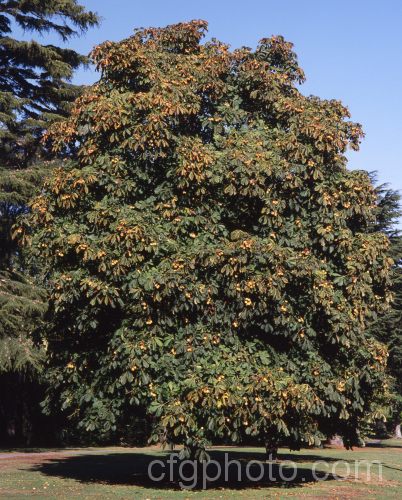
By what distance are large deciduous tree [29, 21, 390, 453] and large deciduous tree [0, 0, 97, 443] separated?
8.70 m

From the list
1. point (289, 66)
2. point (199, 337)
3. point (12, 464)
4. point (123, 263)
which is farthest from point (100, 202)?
point (12, 464)

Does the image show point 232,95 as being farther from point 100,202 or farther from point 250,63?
point 100,202

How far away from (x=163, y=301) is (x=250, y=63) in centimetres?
645

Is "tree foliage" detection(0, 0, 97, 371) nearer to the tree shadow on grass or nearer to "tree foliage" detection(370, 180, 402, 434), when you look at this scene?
the tree shadow on grass

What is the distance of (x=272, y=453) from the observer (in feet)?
49.3

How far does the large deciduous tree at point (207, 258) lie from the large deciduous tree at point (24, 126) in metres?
8.70

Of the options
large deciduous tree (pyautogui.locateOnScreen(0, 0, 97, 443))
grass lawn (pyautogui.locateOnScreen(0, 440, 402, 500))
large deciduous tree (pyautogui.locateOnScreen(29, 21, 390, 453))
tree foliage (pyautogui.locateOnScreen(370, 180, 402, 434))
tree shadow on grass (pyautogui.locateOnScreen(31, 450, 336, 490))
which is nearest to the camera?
large deciduous tree (pyautogui.locateOnScreen(29, 21, 390, 453))

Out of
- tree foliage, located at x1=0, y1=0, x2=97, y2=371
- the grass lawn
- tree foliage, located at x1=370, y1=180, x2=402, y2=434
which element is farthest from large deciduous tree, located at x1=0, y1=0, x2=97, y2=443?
tree foliage, located at x1=370, y1=180, x2=402, y2=434

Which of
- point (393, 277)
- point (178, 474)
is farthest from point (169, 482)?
point (393, 277)

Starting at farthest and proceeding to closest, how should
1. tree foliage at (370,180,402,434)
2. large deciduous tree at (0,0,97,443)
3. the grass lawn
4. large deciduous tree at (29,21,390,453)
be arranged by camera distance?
1. tree foliage at (370,180,402,434)
2. large deciduous tree at (0,0,97,443)
3. the grass lawn
4. large deciduous tree at (29,21,390,453)

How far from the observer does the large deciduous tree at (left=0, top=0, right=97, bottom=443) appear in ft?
77.3

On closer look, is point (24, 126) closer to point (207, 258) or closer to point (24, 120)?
point (24, 120)

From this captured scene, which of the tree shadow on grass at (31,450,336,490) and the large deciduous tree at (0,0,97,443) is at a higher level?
the large deciduous tree at (0,0,97,443)

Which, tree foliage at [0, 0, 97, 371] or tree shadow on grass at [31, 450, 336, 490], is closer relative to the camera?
tree shadow on grass at [31, 450, 336, 490]
